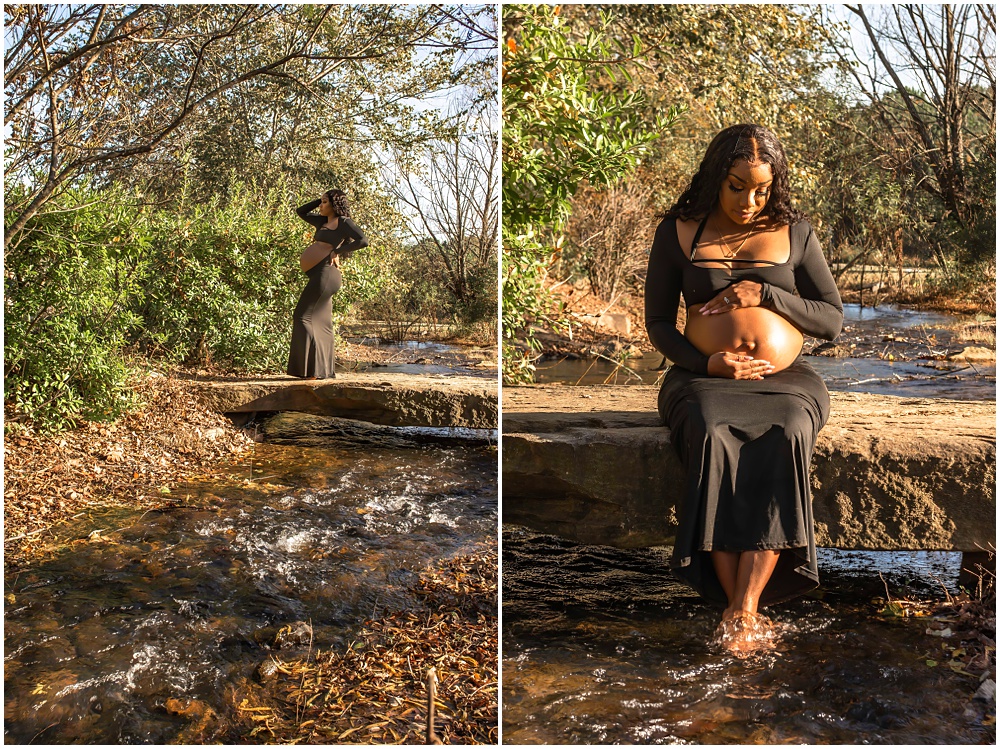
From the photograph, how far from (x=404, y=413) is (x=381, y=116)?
7.35ft

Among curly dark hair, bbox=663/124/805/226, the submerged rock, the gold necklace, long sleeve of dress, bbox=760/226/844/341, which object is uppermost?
curly dark hair, bbox=663/124/805/226

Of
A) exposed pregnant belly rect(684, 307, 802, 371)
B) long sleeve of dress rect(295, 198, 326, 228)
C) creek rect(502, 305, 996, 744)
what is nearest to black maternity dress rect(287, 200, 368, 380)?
long sleeve of dress rect(295, 198, 326, 228)

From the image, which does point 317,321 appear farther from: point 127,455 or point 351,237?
point 127,455

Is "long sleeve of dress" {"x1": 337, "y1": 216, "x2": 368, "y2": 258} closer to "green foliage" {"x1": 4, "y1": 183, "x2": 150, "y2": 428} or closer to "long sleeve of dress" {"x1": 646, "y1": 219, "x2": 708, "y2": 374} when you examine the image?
"green foliage" {"x1": 4, "y1": 183, "x2": 150, "y2": 428}

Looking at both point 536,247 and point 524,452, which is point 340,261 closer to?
point 536,247

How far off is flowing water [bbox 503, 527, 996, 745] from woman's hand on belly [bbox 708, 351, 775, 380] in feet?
2.85

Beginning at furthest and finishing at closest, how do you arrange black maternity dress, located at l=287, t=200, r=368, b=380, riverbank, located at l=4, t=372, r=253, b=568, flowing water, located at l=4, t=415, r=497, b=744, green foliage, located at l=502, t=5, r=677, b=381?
black maternity dress, located at l=287, t=200, r=368, b=380 < riverbank, located at l=4, t=372, r=253, b=568 < green foliage, located at l=502, t=5, r=677, b=381 < flowing water, located at l=4, t=415, r=497, b=744

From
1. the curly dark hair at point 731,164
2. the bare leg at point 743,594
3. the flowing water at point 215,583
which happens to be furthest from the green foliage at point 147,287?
the bare leg at point 743,594

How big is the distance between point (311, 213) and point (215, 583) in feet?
11.2

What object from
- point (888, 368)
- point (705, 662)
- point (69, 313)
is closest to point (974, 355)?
point (888, 368)

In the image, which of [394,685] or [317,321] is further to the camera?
[317,321]

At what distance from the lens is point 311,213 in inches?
236

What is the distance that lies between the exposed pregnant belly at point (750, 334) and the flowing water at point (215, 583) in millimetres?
1481

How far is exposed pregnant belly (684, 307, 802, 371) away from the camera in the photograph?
2.75m
